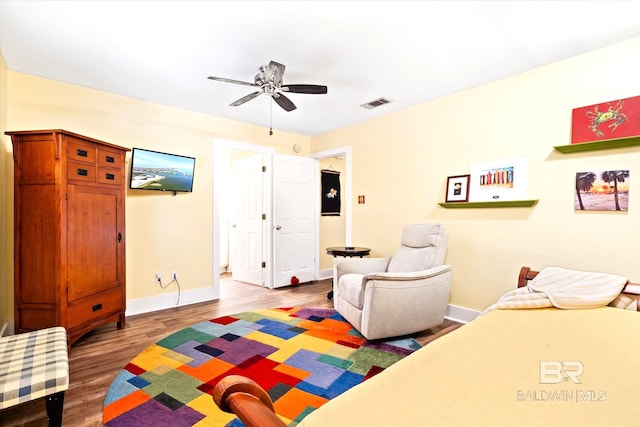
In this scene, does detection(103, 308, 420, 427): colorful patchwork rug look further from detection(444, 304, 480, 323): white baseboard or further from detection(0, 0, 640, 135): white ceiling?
detection(0, 0, 640, 135): white ceiling

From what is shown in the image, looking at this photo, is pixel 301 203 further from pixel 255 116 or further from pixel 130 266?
pixel 130 266

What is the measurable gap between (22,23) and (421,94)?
338 centimetres

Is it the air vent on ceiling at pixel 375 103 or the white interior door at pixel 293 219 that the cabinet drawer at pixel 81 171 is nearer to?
the white interior door at pixel 293 219

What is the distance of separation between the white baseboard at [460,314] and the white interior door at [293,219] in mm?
2405

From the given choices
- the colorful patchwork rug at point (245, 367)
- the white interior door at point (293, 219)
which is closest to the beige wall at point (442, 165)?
the white interior door at point (293, 219)

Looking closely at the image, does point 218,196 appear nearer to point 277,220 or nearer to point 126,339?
point 277,220

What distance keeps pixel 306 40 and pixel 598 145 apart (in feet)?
7.76

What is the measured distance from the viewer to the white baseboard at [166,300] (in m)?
3.48

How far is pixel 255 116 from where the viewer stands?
13.5 feet

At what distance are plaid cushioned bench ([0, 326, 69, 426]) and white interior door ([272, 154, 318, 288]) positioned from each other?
10.5ft

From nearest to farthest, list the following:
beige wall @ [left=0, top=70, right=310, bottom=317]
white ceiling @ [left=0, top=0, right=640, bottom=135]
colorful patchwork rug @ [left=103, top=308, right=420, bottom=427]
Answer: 1. colorful patchwork rug @ [left=103, top=308, right=420, bottom=427]
2. white ceiling @ [left=0, top=0, right=640, bottom=135]
3. beige wall @ [left=0, top=70, right=310, bottom=317]

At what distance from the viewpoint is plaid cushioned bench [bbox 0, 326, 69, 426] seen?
1.28 meters

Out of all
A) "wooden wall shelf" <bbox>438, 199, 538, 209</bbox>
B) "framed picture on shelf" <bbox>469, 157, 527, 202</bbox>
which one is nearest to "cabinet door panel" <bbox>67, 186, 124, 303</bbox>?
"wooden wall shelf" <bbox>438, 199, 538, 209</bbox>

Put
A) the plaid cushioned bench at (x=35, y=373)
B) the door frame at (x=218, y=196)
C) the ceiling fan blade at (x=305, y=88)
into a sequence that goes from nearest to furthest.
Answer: the plaid cushioned bench at (x=35, y=373) → the ceiling fan blade at (x=305, y=88) → the door frame at (x=218, y=196)
